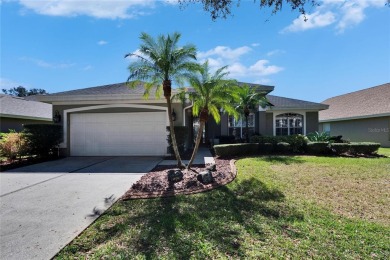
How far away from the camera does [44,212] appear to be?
545 centimetres

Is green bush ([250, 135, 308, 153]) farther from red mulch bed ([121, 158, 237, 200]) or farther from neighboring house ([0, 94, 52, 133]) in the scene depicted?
neighboring house ([0, 94, 52, 133])

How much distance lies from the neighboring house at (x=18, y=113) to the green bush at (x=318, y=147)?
21.0m

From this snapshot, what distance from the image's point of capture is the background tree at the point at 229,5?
566 cm

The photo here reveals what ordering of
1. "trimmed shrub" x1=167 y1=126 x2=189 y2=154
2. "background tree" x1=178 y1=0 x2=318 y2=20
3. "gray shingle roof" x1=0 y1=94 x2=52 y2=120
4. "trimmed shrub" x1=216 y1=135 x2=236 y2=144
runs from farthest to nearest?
1. "gray shingle roof" x1=0 y1=94 x2=52 y2=120
2. "trimmed shrub" x1=216 y1=135 x2=236 y2=144
3. "trimmed shrub" x1=167 y1=126 x2=189 y2=154
4. "background tree" x1=178 y1=0 x2=318 y2=20

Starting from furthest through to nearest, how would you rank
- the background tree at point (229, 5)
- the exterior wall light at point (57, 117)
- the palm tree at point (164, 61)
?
the exterior wall light at point (57, 117)
the palm tree at point (164, 61)
the background tree at point (229, 5)

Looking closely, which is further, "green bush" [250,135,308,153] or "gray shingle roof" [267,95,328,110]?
"gray shingle roof" [267,95,328,110]

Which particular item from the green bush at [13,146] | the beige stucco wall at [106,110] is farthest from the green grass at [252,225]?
the green bush at [13,146]

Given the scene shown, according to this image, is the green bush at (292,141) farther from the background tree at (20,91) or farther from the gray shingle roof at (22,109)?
the background tree at (20,91)

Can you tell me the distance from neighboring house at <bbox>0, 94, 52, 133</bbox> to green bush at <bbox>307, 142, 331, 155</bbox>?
21.0 m

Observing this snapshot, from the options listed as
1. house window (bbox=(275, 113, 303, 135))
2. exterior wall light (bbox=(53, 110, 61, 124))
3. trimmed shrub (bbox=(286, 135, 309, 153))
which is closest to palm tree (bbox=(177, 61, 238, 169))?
trimmed shrub (bbox=(286, 135, 309, 153))

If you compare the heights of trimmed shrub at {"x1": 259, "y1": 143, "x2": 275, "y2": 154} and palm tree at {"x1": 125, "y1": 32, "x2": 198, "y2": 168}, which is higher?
palm tree at {"x1": 125, "y1": 32, "x2": 198, "y2": 168}

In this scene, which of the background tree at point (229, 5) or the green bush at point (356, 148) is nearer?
the background tree at point (229, 5)

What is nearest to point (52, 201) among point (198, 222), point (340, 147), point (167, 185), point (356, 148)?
point (167, 185)

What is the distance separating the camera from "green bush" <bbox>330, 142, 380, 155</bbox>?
14.0 m
